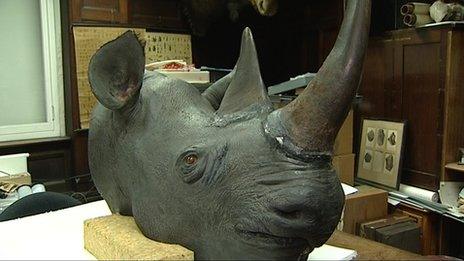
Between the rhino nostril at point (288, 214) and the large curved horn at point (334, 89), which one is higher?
the large curved horn at point (334, 89)

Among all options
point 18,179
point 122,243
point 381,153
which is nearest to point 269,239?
point 122,243

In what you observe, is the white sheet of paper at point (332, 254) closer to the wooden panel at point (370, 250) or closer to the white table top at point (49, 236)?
the wooden panel at point (370, 250)

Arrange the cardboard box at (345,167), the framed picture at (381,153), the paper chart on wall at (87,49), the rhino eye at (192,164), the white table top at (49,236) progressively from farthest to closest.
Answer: the paper chart on wall at (87,49) < the framed picture at (381,153) < the cardboard box at (345,167) < the white table top at (49,236) < the rhino eye at (192,164)

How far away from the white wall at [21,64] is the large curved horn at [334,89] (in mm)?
3193

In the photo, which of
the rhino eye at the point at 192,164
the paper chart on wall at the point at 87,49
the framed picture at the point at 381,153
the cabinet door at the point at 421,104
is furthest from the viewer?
the paper chart on wall at the point at 87,49

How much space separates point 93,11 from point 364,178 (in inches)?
86.7

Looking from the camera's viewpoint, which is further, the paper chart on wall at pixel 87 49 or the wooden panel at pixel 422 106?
the paper chart on wall at pixel 87 49

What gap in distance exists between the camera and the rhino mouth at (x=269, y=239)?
2.28 ft

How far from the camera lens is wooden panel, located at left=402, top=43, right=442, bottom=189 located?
114 inches

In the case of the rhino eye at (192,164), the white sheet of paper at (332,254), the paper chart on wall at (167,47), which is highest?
the paper chart on wall at (167,47)

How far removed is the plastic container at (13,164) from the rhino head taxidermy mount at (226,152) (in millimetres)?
2307

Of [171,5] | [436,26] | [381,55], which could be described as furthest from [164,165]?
[171,5]

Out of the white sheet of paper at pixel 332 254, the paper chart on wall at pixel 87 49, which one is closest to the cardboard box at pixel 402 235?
the white sheet of paper at pixel 332 254

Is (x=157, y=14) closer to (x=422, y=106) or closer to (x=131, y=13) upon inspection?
(x=131, y=13)
